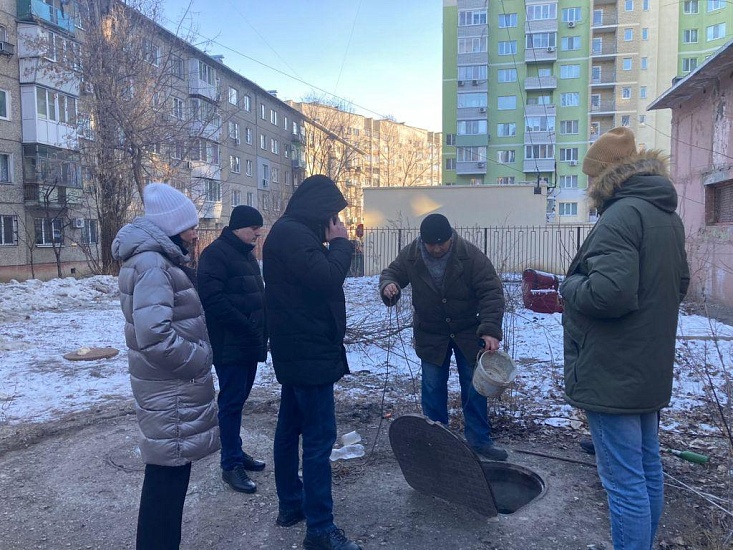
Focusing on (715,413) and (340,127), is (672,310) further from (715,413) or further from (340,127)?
(340,127)

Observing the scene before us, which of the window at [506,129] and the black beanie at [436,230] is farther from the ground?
the window at [506,129]

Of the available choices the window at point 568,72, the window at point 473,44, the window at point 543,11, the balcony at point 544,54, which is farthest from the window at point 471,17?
the window at point 568,72

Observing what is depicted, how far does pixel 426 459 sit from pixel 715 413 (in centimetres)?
253

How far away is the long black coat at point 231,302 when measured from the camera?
→ 144 inches

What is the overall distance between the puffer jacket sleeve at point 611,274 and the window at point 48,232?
2631 centimetres

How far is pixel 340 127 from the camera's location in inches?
1896

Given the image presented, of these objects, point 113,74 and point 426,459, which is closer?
point 426,459

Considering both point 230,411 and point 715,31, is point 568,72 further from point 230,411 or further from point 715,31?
point 230,411

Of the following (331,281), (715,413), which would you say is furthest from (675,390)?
(331,281)

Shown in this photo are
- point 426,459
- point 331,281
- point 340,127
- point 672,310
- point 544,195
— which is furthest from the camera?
point 340,127

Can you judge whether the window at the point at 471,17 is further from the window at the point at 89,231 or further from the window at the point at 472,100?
the window at the point at 89,231

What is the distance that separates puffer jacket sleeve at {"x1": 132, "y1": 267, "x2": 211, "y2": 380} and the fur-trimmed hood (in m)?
1.85

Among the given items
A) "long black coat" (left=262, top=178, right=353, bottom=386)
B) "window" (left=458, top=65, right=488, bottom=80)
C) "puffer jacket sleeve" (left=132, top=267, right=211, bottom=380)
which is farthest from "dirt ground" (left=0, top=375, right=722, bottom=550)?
"window" (left=458, top=65, right=488, bottom=80)

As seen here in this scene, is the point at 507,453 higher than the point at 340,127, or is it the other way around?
the point at 340,127
